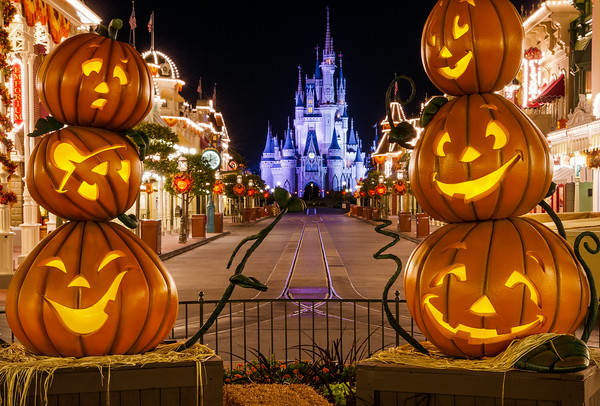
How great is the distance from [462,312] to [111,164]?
197cm

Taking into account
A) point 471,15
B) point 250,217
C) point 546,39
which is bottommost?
point 250,217

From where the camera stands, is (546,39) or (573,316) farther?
(546,39)

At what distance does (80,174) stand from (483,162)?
6.82 feet

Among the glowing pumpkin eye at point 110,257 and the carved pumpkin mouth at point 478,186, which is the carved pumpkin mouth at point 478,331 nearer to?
the carved pumpkin mouth at point 478,186

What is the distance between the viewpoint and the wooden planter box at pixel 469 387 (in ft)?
9.96

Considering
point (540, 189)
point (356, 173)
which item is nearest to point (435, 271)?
point (540, 189)

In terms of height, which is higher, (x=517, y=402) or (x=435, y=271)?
(x=435, y=271)

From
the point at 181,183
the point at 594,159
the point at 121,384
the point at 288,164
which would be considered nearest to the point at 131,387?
the point at 121,384

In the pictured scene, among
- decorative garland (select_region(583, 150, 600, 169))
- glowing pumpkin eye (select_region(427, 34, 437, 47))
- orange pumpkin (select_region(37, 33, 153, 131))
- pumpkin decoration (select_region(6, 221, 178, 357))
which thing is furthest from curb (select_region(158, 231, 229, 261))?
glowing pumpkin eye (select_region(427, 34, 437, 47))

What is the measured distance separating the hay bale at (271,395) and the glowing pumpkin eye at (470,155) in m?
1.90

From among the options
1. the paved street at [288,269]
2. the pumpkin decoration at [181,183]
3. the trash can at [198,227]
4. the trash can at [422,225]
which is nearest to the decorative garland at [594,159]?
the paved street at [288,269]

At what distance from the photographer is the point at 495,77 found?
3625 mm

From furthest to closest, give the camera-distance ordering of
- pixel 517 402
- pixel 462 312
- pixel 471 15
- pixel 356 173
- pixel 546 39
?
pixel 356 173 < pixel 546 39 < pixel 471 15 < pixel 462 312 < pixel 517 402

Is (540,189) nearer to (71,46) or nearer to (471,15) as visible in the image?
(471,15)
